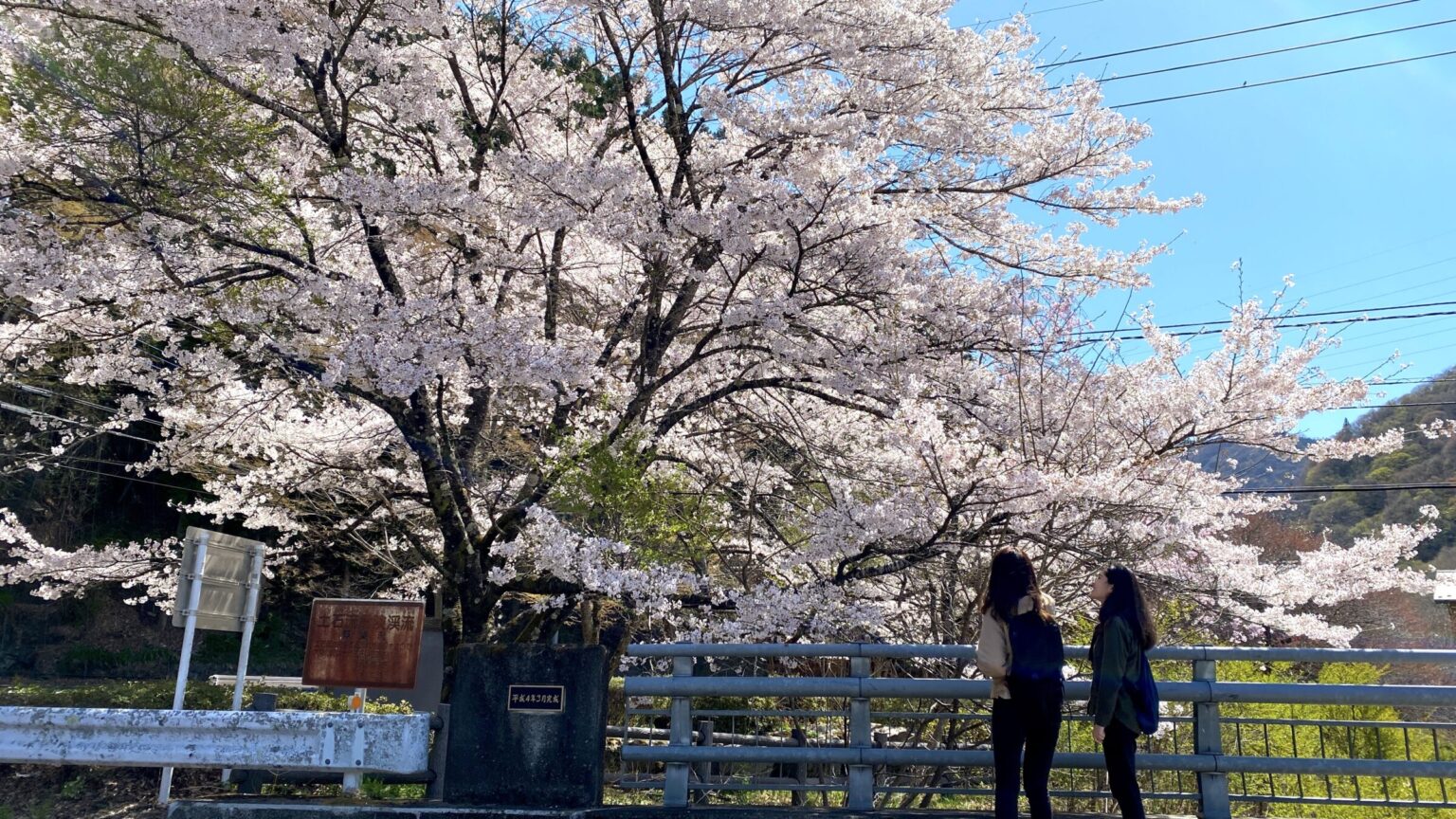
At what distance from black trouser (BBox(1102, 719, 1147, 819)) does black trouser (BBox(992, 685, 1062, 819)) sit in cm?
33

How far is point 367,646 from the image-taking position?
27.8ft

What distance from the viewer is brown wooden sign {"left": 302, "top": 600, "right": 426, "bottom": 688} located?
8383 millimetres

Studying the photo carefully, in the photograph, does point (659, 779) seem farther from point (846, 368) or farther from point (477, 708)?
point (846, 368)

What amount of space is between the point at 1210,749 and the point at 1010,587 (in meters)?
1.81

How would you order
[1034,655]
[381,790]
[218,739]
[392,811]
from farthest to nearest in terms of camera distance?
[381,790] → [392,811] → [1034,655] → [218,739]

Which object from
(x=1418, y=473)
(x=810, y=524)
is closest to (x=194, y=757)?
(x=810, y=524)

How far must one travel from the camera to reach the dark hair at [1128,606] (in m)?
5.63

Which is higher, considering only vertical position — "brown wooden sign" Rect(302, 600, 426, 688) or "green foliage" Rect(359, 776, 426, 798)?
"brown wooden sign" Rect(302, 600, 426, 688)

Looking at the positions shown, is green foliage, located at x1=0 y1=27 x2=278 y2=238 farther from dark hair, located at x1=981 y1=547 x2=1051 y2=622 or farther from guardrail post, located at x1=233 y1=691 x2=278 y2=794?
dark hair, located at x1=981 y1=547 x2=1051 y2=622

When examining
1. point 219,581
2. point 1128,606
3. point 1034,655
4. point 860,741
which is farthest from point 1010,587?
point 219,581

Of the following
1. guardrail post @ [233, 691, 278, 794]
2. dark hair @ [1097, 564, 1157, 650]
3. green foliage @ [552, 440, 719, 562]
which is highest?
green foliage @ [552, 440, 719, 562]

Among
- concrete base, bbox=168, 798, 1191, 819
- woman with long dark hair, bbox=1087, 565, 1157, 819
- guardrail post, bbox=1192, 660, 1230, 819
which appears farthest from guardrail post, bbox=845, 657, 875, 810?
guardrail post, bbox=1192, 660, 1230, 819

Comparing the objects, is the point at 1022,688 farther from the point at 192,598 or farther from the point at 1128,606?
the point at 192,598

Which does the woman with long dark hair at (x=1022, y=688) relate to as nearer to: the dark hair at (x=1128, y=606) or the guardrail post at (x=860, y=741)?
the dark hair at (x=1128, y=606)
